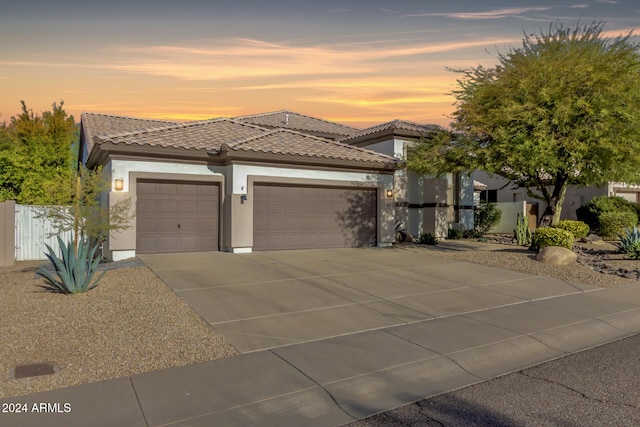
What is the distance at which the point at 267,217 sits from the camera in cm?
1680

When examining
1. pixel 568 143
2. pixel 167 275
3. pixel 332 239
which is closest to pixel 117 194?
pixel 167 275

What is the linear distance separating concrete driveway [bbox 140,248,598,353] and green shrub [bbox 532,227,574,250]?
3169 millimetres

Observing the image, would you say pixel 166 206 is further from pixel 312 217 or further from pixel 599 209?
pixel 599 209

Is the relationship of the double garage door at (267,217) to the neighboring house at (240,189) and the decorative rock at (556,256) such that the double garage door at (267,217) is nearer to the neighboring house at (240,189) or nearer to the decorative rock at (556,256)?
the neighboring house at (240,189)

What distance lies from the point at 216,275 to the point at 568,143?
11334mm

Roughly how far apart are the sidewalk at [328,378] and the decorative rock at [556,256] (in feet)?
19.5

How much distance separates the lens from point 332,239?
59.4 ft

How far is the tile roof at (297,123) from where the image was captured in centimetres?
2648

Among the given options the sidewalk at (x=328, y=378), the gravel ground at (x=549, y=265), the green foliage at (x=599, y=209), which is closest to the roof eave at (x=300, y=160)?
the gravel ground at (x=549, y=265)

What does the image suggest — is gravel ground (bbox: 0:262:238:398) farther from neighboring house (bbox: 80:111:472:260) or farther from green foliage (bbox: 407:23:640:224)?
green foliage (bbox: 407:23:640:224)

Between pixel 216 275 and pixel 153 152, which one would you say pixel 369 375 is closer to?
pixel 216 275

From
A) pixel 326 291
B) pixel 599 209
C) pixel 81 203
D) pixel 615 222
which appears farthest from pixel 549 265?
pixel 599 209

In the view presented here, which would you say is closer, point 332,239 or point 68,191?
point 68,191

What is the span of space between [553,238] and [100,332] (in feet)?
44.0
